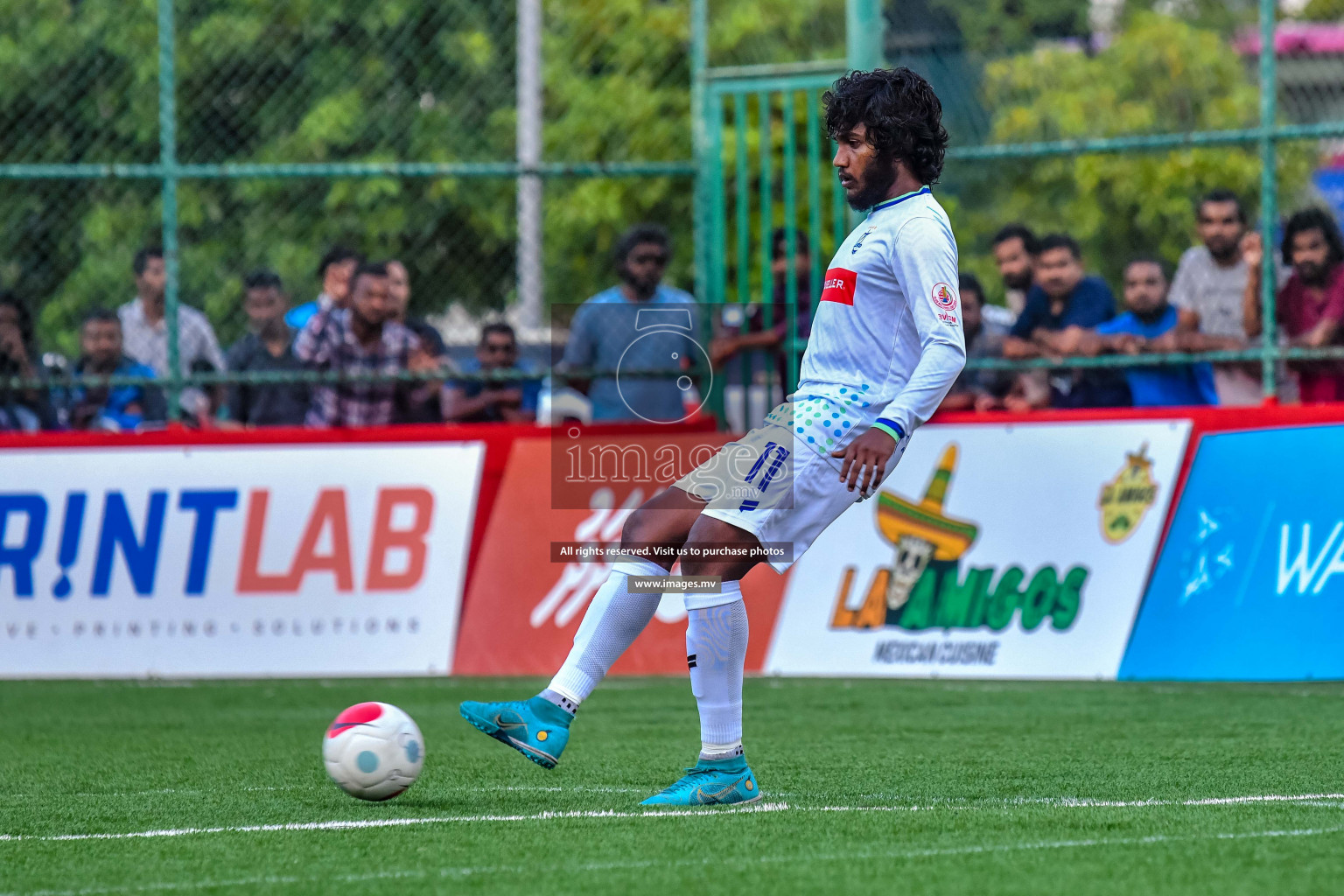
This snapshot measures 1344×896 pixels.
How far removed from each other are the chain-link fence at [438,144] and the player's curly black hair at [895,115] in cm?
444

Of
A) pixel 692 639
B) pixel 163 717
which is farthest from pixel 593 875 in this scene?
pixel 163 717

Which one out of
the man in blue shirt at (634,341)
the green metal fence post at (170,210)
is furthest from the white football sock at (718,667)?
the green metal fence post at (170,210)

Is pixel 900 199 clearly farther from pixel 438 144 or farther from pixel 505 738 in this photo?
pixel 438 144

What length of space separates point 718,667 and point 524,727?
1.87ft

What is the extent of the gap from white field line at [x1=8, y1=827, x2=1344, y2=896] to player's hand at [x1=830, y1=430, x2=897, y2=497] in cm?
108

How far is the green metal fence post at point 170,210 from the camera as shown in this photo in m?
10.3

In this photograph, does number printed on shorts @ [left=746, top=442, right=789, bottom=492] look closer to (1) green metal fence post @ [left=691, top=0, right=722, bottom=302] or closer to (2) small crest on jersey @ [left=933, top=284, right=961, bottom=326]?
(2) small crest on jersey @ [left=933, top=284, right=961, bottom=326]

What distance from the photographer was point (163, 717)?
8.23 m

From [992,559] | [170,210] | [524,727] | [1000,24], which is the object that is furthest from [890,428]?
[1000,24]

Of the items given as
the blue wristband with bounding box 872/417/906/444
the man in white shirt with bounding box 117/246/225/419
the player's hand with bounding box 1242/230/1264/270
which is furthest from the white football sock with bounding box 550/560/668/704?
the man in white shirt with bounding box 117/246/225/419

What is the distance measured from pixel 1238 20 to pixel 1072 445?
595 inches

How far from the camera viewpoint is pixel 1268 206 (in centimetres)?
944

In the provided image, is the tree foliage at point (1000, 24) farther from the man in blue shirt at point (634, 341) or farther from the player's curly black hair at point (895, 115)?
the player's curly black hair at point (895, 115)

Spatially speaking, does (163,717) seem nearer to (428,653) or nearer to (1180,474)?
(428,653)
